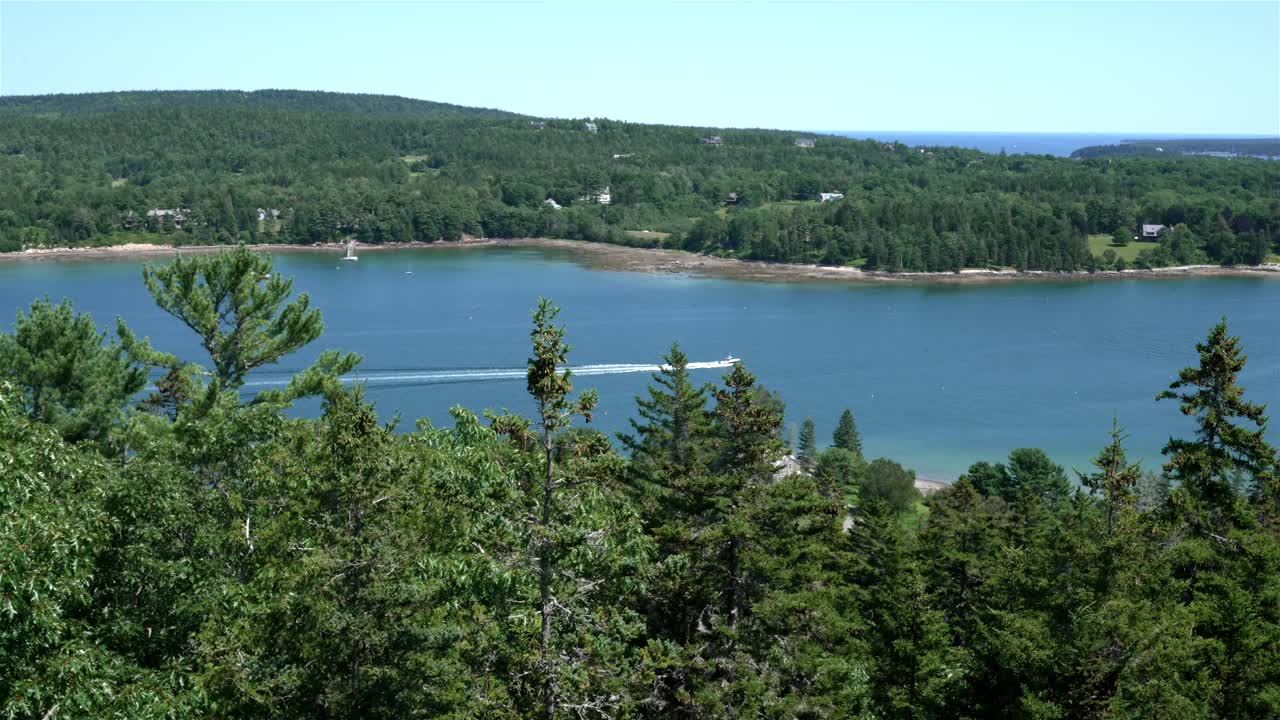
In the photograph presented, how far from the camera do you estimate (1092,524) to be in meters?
10.2

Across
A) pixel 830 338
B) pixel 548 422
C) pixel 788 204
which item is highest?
pixel 788 204

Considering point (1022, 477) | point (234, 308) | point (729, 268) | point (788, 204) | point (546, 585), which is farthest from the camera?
point (788, 204)

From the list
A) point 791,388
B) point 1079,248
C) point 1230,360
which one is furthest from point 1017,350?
point 1230,360

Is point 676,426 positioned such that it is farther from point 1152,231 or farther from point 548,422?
point 1152,231

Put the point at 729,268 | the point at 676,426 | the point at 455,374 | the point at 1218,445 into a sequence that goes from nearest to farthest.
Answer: the point at 1218,445 → the point at 676,426 → the point at 455,374 → the point at 729,268

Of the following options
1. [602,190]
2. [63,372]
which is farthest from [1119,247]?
[63,372]

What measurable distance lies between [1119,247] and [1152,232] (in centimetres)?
487

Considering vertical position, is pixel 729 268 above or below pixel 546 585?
below

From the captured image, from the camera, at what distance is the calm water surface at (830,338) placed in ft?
118

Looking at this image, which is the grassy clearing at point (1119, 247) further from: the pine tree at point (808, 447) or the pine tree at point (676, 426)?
the pine tree at point (676, 426)

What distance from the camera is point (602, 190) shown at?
101125 mm

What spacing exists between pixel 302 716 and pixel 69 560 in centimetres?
169

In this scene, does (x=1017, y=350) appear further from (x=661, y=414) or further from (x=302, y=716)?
(x=302, y=716)

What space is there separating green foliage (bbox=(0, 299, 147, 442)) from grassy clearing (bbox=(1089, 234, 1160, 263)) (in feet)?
234
